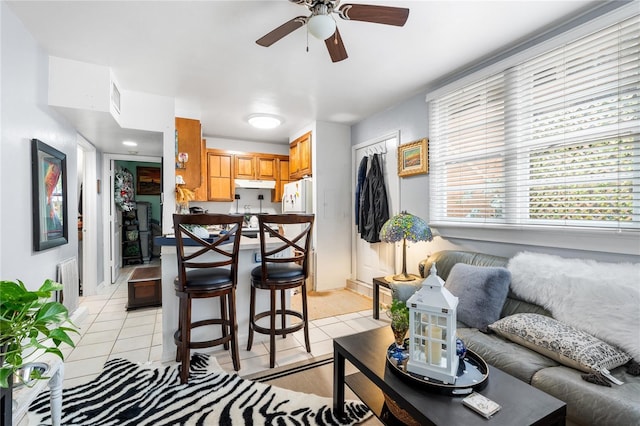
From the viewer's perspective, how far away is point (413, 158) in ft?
10.7

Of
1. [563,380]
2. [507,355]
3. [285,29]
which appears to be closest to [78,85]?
[285,29]

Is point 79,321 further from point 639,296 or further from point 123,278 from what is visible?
point 639,296

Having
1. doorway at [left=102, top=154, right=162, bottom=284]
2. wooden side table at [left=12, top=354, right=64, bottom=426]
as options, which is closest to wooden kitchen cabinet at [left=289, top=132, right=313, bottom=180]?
doorway at [left=102, top=154, right=162, bottom=284]

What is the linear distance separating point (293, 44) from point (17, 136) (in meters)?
A: 2.05

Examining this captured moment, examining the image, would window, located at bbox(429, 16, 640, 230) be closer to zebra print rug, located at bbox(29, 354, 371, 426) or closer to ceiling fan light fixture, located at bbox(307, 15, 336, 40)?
ceiling fan light fixture, located at bbox(307, 15, 336, 40)

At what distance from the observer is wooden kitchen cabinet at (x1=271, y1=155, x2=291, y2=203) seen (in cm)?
530

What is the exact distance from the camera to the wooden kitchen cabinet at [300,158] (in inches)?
172

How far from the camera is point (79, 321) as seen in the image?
3012 mm

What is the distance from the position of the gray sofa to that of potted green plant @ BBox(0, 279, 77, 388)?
6.38ft

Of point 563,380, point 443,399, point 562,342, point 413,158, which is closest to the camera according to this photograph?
point 443,399

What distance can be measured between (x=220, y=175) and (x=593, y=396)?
4.76 metres

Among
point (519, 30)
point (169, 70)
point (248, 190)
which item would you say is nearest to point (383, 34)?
point (519, 30)

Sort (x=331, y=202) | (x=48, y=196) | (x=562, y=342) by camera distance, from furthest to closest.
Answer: (x=331, y=202), (x=48, y=196), (x=562, y=342)

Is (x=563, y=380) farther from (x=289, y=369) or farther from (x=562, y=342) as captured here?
(x=289, y=369)
